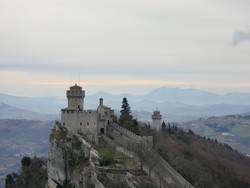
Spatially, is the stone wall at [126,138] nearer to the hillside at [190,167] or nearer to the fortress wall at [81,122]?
the hillside at [190,167]

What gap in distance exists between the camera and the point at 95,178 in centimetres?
6500

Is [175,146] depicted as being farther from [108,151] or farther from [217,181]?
[108,151]

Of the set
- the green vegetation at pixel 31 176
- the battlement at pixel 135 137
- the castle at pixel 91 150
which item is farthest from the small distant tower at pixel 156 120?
the green vegetation at pixel 31 176

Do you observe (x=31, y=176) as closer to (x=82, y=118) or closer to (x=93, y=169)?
(x=82, y=118)

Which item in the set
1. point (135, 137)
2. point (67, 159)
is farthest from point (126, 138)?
point (67, 159)

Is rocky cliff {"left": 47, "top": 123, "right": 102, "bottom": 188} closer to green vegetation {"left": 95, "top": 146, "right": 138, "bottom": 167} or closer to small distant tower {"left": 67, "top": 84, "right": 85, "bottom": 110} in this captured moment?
green vegetation {"left": 95, "top": 146, "right": 138, "bottom": 167}

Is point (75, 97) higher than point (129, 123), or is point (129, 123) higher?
point (75, 97)

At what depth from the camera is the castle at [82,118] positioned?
7781cm

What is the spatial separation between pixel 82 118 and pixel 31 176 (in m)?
30.2

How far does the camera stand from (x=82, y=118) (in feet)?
256

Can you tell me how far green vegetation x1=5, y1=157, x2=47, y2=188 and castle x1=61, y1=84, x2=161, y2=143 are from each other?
16.6m

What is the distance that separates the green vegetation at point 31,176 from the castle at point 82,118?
16.6 metres

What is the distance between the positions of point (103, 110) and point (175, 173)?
19.1 m

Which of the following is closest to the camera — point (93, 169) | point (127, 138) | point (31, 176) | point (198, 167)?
point (93, 169)
